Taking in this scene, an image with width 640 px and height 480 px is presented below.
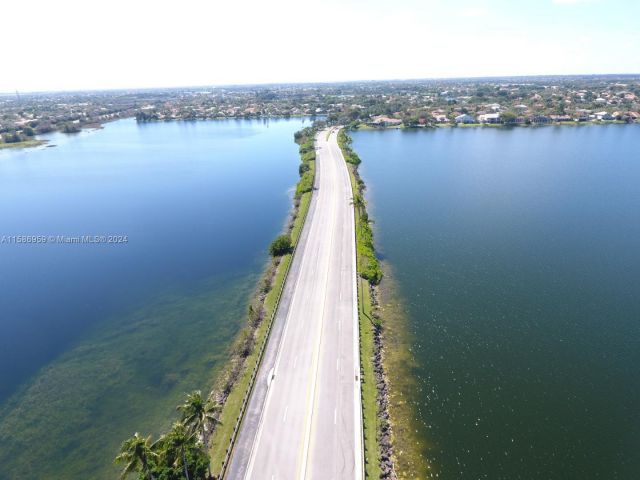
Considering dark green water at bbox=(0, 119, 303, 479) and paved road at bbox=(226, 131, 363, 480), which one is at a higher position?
paved road at bbox=(226, 131, 363, 480)

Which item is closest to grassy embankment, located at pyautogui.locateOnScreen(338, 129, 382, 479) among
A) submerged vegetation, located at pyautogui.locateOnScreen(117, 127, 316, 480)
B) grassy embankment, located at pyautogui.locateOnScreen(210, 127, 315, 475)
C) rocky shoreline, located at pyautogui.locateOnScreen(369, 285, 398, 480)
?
rocky shoreline, located at pyautogui.locateOnScreen(369, 285, 398, 480)

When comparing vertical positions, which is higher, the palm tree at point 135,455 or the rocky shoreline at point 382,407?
the palm tree at point 135,455

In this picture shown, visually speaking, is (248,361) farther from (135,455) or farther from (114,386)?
(135,455)

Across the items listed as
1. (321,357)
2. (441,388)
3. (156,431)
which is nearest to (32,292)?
(156,431)

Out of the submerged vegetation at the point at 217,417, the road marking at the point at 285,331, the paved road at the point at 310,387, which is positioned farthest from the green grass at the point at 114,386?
the paved road at the point at 310,387

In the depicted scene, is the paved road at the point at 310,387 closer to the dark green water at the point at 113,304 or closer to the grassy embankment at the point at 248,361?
the grassy embankment at the point at 248,361

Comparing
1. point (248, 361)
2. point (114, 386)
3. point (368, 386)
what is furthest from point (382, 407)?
point (114, 386)

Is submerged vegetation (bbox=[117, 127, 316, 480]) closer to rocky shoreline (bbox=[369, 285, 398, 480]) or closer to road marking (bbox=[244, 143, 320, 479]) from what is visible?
road marking (bbox=[244, 143, 320, 479])
